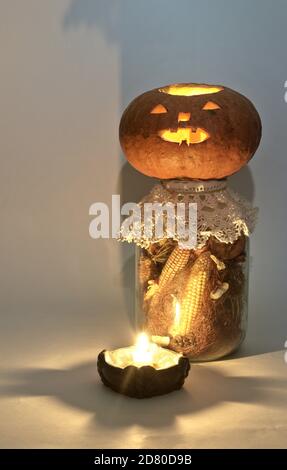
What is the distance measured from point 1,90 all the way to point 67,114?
14cm

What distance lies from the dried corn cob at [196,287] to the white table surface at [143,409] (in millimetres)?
99

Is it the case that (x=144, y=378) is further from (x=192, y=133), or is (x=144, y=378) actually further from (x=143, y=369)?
(x=192, y=133)

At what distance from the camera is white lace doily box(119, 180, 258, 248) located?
1.38 meters

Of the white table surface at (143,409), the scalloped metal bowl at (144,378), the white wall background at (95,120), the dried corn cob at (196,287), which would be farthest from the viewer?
the white wall background at (95,120)

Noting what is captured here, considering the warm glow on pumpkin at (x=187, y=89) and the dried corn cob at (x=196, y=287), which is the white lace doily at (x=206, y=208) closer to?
the dried corn cob at (x=196, y=287)

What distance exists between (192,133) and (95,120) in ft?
1.60

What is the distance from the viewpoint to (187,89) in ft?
4.93

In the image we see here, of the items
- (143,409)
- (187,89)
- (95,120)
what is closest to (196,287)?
(143,409)

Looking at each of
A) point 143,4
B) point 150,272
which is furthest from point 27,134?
point 150,272

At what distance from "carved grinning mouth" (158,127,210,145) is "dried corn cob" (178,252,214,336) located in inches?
7.3

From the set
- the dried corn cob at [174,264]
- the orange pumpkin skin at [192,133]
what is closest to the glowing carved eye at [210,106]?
the orange pumpkin skin at [192,133]

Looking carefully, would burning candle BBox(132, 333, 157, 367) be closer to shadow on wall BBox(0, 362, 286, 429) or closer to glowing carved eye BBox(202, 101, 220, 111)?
shadow on wall BBox(0, 362, 286, 429)

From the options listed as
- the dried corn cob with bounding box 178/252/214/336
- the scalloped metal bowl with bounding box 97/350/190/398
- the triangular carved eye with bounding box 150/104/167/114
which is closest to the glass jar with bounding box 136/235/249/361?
the dried corn cob with bounding box 178/252/214/336

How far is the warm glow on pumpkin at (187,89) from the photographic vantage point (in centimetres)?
147
